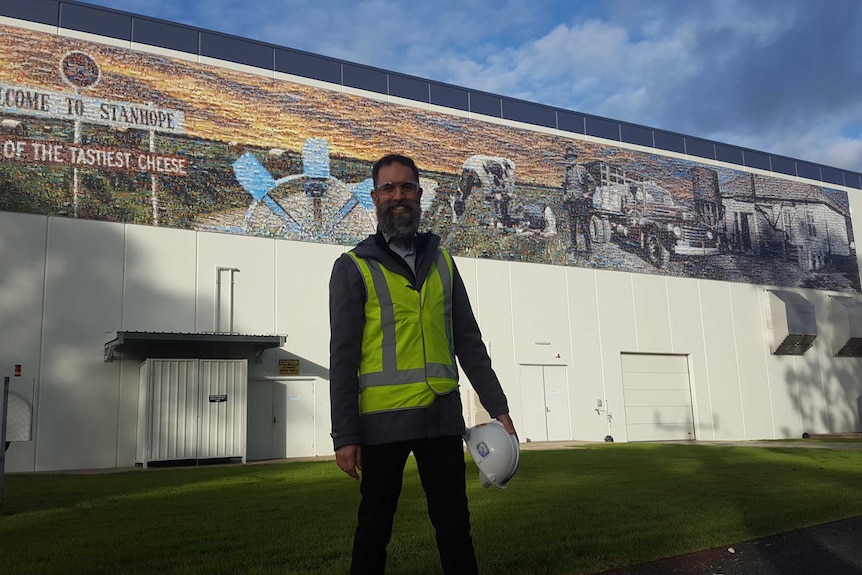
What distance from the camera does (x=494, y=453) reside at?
3.29m

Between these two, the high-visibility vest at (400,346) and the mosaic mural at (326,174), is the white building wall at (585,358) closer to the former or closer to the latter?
the mosaic mural at (326,174)

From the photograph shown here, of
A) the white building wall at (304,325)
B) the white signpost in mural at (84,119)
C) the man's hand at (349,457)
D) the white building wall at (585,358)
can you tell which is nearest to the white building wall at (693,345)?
the white building wall at (304,325)

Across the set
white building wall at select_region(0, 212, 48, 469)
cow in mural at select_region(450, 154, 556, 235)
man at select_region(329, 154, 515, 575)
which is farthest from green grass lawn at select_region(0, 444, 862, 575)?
cow in mural at select_region(450, 154, 556, 235)

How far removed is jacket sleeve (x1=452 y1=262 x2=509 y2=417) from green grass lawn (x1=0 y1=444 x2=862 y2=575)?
1.82 m

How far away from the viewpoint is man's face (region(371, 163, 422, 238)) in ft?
10.9

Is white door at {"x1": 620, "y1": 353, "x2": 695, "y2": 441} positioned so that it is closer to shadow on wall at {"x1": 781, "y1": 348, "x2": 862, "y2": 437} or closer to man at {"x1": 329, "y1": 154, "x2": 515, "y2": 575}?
shadow on wall at {"x1": 781, "y1": 348, "x2": 862, "y2": 437}

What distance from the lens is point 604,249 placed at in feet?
93.4

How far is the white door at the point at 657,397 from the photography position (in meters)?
28.0

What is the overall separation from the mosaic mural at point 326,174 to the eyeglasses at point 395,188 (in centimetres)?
1856

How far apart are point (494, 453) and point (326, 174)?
68.4 ft

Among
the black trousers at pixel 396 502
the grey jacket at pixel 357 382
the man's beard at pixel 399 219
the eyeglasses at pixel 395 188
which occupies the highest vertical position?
the eyeglasses at pixel 395 188

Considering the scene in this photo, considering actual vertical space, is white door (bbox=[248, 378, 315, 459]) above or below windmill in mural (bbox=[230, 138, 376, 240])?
below

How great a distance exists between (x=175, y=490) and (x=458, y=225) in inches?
632

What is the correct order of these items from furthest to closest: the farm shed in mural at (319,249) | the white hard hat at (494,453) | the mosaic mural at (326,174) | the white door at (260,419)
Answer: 1. the white door at (260,419)
2. the mosaic mural at (326,174)
3. the farm shed in mural at (319,249)
4. the white hard hat at (494,453)
